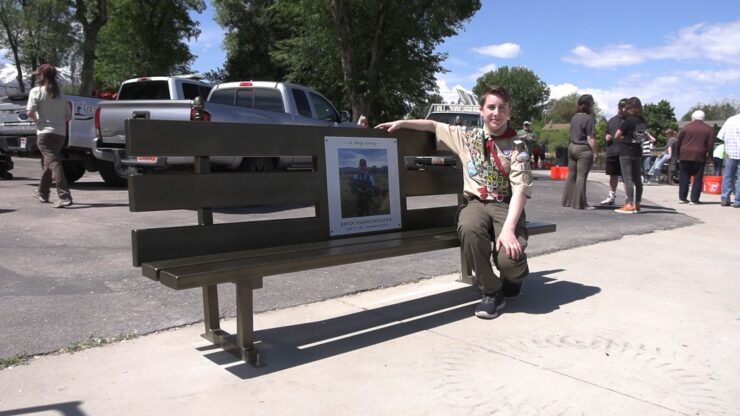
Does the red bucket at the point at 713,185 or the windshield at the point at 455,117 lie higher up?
the windshield at the point at 455,117

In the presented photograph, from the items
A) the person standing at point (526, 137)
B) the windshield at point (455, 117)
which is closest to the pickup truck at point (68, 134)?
the person standing at point (526, 137)

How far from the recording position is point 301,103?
11719 mm

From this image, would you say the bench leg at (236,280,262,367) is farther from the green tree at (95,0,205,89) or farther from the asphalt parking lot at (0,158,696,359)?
the green tree at (95,0,205,89)

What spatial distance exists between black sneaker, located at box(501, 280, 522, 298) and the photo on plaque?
0.95 m

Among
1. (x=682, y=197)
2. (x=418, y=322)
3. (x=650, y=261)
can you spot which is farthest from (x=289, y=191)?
(x=682, y=197)

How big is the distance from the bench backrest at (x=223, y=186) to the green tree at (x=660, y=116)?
93.2m

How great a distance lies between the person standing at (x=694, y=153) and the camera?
1231 centimetres

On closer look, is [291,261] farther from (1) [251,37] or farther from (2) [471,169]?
(1) [251,37]

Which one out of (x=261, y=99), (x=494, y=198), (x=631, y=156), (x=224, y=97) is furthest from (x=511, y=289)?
(x=224, y=97)

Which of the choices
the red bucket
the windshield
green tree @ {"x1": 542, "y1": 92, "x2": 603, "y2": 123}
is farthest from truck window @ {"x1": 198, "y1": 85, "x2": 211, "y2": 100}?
green tree @ {"x1": 542, "y1": 92, "x2": 603, "y2": 123}

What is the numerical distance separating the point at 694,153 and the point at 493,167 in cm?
984

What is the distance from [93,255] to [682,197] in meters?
11.6

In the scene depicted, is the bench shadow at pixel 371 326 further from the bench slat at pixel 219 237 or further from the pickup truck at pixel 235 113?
the pickup truck at pixel 235 113

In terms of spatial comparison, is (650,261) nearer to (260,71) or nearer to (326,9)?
(326,9)
